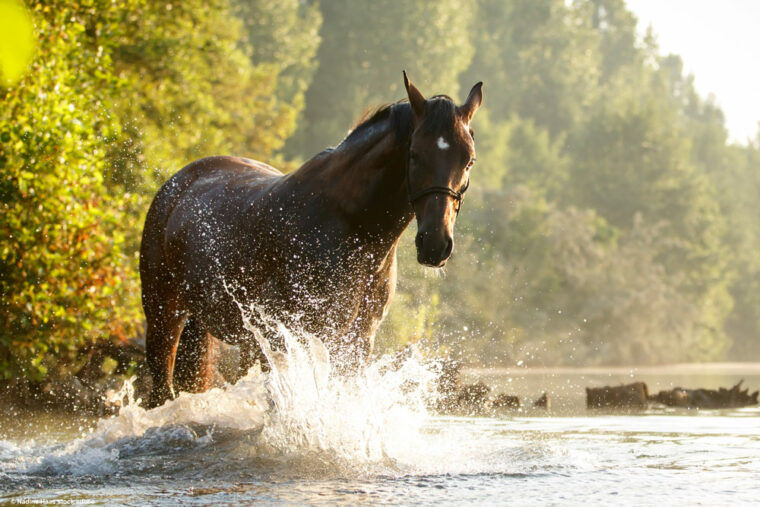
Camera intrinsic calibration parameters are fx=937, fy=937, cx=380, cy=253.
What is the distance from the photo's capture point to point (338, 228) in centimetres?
561

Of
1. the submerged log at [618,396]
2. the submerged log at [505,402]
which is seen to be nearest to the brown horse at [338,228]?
the submerged log at [505,402]

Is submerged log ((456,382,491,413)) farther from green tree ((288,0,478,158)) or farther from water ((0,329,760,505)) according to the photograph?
green tree ((288,0,478,158))

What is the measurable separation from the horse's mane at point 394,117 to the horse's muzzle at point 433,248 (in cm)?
77

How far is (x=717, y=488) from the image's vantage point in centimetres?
478

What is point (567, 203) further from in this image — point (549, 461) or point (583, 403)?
point (549, 461)

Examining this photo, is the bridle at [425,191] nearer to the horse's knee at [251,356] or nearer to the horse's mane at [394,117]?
the horse's mane at [394,117]

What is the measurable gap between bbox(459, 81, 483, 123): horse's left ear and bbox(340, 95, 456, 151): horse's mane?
0.10m

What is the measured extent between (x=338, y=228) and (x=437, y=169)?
2.72 ft

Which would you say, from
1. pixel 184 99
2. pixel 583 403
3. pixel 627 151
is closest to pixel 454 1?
pixel 627 151

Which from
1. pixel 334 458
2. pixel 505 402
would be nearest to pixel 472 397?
pixel 505 402

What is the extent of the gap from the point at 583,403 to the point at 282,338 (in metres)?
7.40

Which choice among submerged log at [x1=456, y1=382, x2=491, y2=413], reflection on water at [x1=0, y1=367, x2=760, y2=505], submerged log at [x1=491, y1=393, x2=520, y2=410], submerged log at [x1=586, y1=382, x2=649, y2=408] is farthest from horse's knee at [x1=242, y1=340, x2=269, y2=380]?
submerged log at [x1=586, y1=382, x2=649, y2=408]

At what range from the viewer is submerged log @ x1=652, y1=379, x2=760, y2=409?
1160cm

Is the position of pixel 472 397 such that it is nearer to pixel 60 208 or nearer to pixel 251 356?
pixel 60 208
